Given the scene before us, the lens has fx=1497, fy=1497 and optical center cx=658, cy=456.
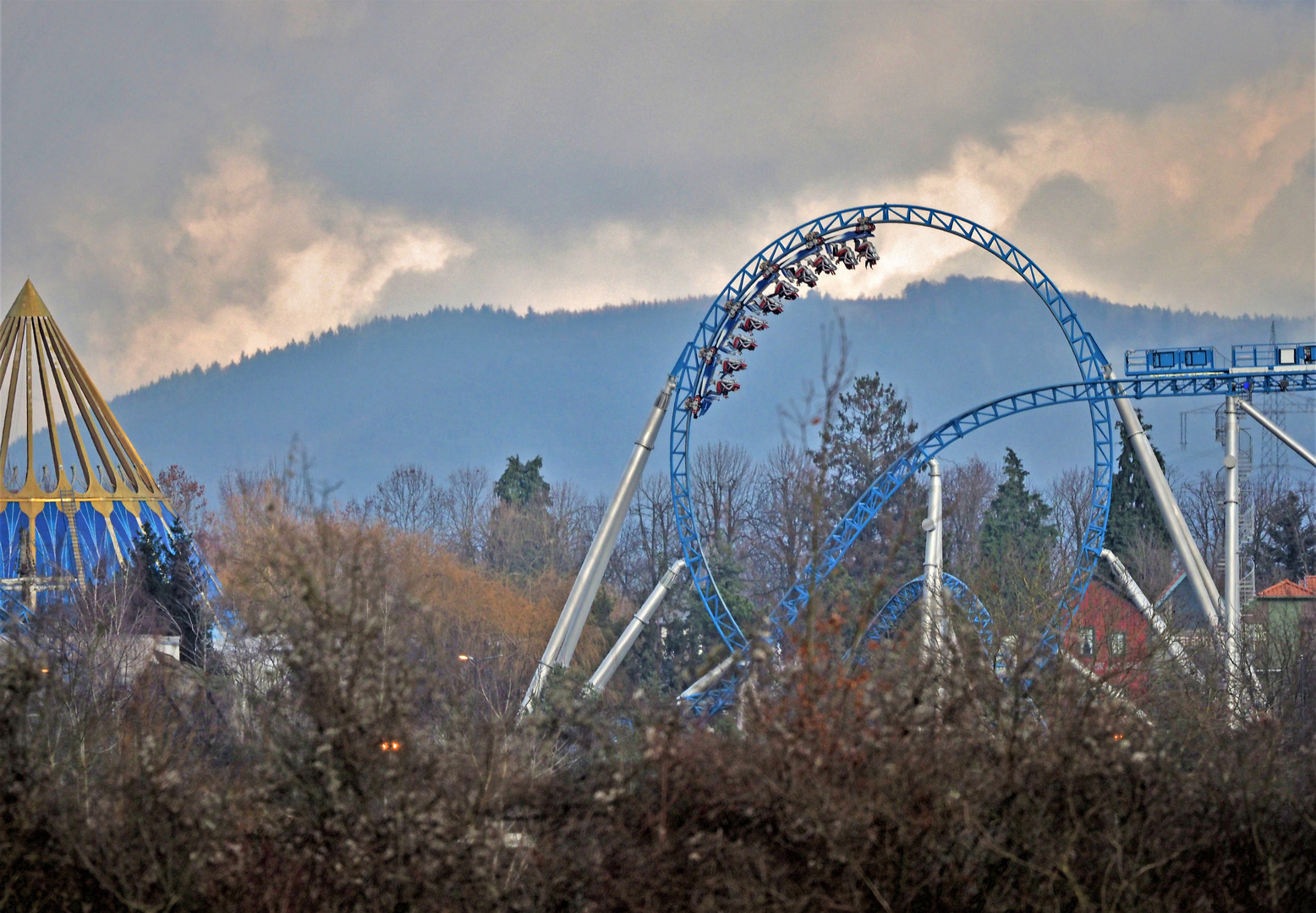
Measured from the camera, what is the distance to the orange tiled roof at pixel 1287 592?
35188 mm

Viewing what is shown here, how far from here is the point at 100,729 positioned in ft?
56.6

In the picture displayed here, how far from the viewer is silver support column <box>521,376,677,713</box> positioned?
2780 centimetres

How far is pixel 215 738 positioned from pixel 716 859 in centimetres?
1160

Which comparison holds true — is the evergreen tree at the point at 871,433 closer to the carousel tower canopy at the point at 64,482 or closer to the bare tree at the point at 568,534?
the bare tree at the point at 568,534

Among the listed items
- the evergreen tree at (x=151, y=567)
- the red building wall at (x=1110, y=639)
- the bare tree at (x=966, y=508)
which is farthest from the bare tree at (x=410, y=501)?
the red building wall at (x=1110, y=639)

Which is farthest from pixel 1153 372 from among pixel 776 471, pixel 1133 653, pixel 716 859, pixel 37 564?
→ pixel 776 471

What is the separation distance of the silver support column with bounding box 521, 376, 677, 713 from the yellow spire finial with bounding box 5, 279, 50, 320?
18.6 metres

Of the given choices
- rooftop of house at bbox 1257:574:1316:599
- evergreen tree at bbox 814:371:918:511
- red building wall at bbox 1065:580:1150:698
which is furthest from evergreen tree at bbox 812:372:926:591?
rooftop of house at bbox 1257:574:1316:599

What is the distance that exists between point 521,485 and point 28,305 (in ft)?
84.9

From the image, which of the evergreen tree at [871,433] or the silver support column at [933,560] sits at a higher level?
the evergreen tree at [871,433]

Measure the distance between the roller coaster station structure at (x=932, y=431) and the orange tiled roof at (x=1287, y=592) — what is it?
8.42 m

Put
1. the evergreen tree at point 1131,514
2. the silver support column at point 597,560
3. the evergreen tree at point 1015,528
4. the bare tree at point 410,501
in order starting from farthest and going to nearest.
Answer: the bare tree at point 410,501 → the evergreen tree at point 1131,514 → the evergreen tree at point 1015,528 → the silver support column at point 597,560

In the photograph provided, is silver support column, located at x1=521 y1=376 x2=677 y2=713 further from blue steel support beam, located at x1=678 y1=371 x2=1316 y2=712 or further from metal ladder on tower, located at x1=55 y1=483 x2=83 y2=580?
metal ladder on tower, located at x1=55 y1=483 x2=83 y2=580

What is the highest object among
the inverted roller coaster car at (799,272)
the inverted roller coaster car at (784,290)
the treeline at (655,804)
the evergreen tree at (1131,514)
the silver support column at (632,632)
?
the inverted roller coaster car at (799,272)
